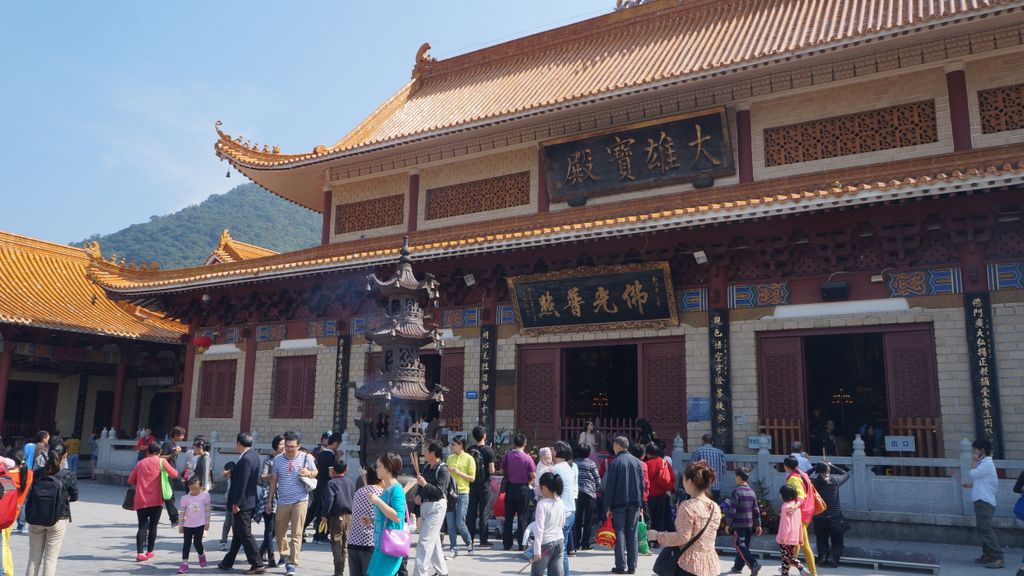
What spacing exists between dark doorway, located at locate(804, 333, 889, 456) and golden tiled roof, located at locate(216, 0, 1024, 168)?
293 inches

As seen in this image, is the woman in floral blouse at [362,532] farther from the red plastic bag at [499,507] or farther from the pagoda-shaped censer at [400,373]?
the red plastic bag at [499,507]

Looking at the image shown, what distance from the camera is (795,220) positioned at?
1132cm

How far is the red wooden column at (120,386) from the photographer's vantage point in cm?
2305

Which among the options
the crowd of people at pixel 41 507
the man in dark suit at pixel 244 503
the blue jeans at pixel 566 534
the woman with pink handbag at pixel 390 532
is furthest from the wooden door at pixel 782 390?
the crowd of people at pixel 41 507

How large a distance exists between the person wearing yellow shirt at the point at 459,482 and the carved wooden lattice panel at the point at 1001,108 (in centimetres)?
917

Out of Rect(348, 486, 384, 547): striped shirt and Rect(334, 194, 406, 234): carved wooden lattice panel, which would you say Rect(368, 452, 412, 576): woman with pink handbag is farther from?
Rect(334, 194, 406, 234): carved wooden lattice panel

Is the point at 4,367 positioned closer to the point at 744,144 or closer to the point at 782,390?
the point at 744,144

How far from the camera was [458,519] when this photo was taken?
9180 millimetres

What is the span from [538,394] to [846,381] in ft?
30.7

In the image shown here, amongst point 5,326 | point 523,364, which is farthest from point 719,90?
point 5,326

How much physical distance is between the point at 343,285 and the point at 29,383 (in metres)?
13.4

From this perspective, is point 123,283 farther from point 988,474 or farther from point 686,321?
point 988,474

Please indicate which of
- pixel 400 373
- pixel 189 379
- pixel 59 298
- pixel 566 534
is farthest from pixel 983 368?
pixel 59 298

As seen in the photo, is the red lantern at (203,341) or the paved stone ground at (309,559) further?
the red lantern at (203,341)
